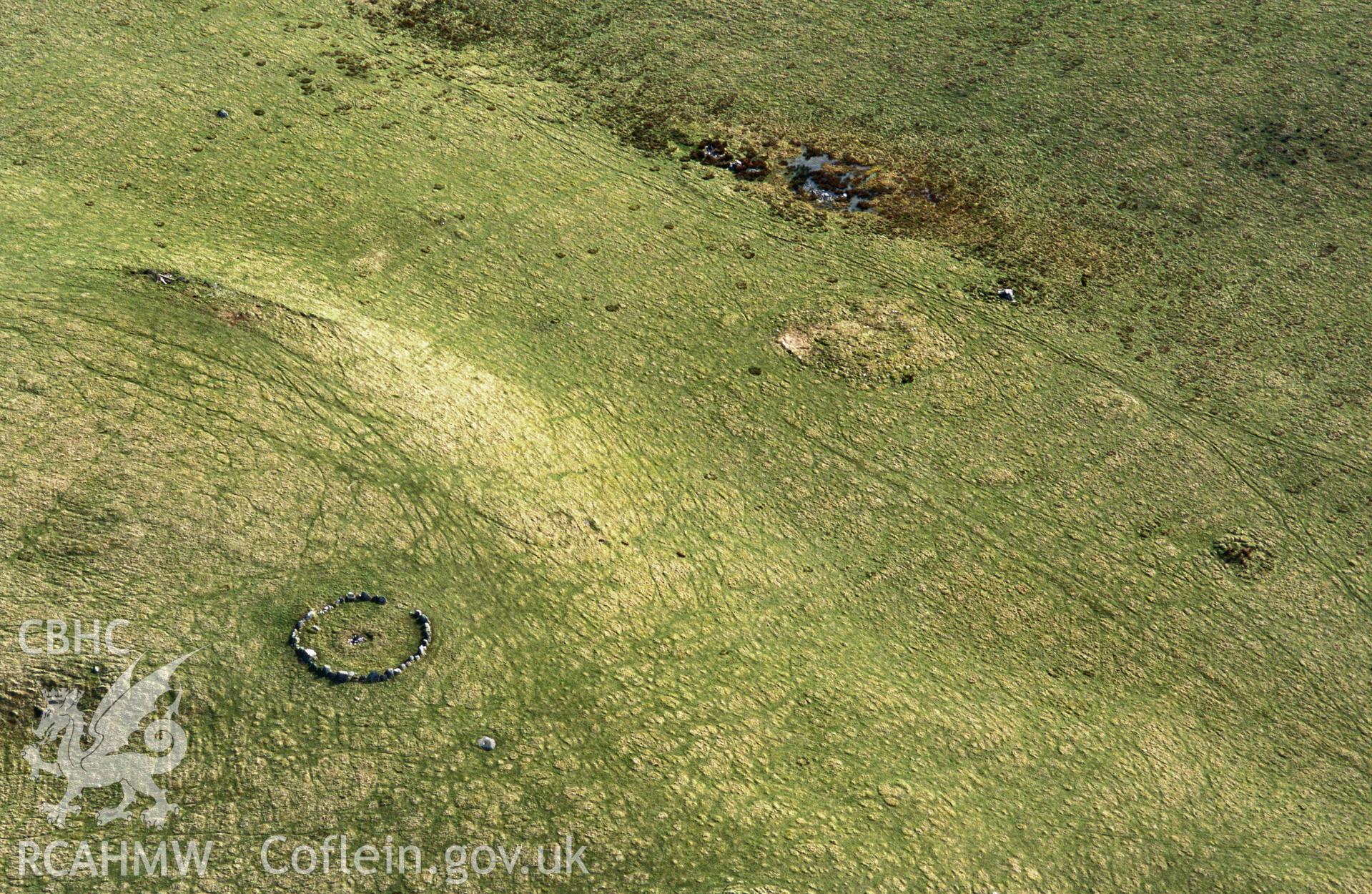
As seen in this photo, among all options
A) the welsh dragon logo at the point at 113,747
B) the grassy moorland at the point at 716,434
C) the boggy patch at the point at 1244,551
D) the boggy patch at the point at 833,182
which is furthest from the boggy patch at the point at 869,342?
the welsh dragon logo at the point at 113,747

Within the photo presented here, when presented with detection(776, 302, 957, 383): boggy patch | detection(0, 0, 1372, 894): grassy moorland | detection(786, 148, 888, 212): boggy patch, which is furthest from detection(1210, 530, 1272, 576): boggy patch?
detection(786, 148, 888, 212): boggy patch

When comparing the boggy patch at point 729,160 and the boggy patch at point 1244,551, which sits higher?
the boggy patch at point 729,160

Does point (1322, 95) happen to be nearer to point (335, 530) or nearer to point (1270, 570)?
point (1270, 570)

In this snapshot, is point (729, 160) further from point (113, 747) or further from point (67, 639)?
point (113, 747)

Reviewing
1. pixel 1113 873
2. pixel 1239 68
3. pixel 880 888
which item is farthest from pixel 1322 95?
pixel 880 888

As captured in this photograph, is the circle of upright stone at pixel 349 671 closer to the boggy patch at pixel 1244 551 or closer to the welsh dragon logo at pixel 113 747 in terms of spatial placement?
the welsh dragon logo at pixel 113 747

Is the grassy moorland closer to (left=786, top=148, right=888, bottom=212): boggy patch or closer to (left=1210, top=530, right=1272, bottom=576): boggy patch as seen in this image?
(left=1210, top=530, right=1272, bottom=576): boggy patch
